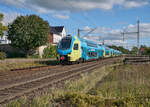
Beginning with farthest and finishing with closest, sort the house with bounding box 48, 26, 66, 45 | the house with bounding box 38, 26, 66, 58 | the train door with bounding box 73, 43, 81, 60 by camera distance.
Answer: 1. the house with bounding box 48, 26, 66, 45
2. the house with bounding box 38, 26, 66, 58
3. the train door with bounding box 73, 43, 81, 60

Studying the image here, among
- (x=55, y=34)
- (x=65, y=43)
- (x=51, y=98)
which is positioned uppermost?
(x=55, y=34)

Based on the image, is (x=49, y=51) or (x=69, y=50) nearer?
(x=69, y=50)

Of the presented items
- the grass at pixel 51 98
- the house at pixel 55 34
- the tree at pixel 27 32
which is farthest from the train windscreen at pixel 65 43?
the house at pixel 55 34

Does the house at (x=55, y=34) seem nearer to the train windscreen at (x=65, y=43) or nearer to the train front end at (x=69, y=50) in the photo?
the train windscreen at (x=65, y=43)

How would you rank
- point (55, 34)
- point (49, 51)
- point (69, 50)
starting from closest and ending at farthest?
1. point (69, 50)
2. point (49, 51)
3. point (55, 34)

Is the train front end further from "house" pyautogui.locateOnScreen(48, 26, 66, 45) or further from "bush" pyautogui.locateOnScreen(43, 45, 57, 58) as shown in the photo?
"house" pyautogui.locateOnScreen(48, 26, 66, 45)

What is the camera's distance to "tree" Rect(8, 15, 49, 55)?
3234 cm

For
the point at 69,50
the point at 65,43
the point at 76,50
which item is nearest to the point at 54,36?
the point at 65,43

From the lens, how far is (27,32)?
32.5 m

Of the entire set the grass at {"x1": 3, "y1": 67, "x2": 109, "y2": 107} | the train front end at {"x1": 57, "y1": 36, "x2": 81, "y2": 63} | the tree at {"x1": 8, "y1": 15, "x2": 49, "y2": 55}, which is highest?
the tree at {"x1": 8, "y1": 15, "x2": 49, "y2": 55}

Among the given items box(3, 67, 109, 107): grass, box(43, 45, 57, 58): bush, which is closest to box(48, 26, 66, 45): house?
box(43, 45, 57, 58): bush

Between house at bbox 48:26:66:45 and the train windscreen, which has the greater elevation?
house at bbox 48:26:66:45

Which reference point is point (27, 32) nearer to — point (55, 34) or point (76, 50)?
point (76, 50)

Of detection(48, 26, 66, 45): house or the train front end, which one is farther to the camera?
detection(48, 26, 66, 45): house
